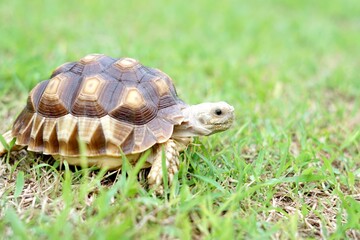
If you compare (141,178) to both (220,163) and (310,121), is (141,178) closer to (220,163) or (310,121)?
(220,163)

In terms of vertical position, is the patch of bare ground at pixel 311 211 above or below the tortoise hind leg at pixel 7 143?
below

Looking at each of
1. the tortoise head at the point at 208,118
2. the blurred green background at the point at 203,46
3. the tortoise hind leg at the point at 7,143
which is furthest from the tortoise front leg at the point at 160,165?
the blurred green background at the point at 203,46

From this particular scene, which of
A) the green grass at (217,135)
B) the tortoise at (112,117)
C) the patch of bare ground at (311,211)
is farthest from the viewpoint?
the tortoise at (112,117)

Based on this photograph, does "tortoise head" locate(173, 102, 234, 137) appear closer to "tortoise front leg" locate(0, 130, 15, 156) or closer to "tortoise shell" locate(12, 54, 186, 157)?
"tortoise shell" locate(12, 54, 186, 157)

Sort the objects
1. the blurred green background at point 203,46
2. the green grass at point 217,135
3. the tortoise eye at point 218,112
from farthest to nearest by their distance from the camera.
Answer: the blurred green background at point 203,46 < the tortoise eye at point 218,112 < the green grass at point 217,135

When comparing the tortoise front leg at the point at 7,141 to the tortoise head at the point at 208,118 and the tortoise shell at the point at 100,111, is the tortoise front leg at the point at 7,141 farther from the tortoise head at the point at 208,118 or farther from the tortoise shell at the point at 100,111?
the tortoise head at the point at 208,118

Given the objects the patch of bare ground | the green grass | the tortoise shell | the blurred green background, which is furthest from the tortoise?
the blurred green background

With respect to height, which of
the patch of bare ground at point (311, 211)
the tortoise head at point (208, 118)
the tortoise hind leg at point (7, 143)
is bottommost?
the patch of bare ground at point (311, 211)

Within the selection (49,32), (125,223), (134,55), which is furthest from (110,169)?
(49,32)

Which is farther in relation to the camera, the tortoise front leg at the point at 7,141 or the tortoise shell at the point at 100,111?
the tortoise front leg at the point at 7,141
